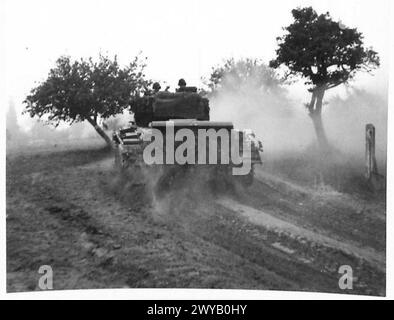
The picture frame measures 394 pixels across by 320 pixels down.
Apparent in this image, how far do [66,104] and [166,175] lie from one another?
214 inches

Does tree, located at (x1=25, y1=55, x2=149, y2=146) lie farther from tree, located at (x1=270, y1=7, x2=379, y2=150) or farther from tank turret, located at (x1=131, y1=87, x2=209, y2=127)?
tree, located at (x1=270, y1=7, x2=379, y2=150)

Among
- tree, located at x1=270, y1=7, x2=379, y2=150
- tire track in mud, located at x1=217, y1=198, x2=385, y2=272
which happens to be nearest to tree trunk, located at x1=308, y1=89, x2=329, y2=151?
tree, located at x1=270, y1=7, x2=379, y2=150

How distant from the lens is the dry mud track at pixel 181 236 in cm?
905

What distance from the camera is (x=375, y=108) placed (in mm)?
11984

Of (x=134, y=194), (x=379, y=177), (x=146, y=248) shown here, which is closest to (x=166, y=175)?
(x=134, y=194)

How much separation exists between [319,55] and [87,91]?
286 inches

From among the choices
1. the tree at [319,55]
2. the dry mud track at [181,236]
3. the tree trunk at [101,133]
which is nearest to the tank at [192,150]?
the dry mud track at [181,236]

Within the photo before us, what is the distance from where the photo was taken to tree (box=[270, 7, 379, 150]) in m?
12.6

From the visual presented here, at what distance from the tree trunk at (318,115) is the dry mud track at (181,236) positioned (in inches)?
93.4

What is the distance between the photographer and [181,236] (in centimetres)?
1003

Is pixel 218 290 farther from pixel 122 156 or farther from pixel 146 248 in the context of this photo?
pixel 122 156

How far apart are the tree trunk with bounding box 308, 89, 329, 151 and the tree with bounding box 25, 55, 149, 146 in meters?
4.76

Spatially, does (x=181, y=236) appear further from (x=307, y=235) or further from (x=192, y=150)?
(x=192, y=150)

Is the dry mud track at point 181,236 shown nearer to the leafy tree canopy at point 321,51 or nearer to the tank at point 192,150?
the tank at point 192,150
